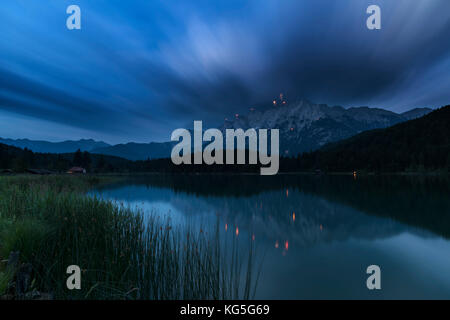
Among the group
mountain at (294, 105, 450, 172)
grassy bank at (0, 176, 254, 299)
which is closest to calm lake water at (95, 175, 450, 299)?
grassy bank at (0, 176, 254, 299)

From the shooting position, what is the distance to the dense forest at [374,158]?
352 feet

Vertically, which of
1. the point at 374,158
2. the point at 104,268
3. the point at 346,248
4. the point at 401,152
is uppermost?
the point at 401,152

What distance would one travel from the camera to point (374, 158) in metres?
121

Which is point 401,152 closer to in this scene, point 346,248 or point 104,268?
point 346,248

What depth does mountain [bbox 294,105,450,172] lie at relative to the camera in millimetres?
106875

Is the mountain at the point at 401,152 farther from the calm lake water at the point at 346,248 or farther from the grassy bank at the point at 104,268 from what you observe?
the grassy bank at the point at 104,268

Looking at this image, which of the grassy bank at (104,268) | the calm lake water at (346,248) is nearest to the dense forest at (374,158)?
the calm lake water at (346,248)

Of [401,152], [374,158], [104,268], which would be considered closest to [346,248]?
[104,268]

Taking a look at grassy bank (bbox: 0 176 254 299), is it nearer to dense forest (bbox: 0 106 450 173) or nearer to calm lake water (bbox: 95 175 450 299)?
calm lake water (bbox: 95 175 450 299)

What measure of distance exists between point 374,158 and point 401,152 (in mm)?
19134

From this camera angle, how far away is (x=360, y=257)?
11812mm

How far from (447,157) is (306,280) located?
129m
